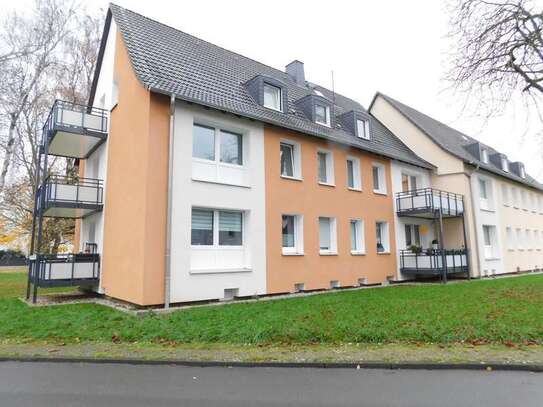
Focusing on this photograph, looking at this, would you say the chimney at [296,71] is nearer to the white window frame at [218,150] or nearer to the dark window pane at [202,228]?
the white window frame at [218,150]

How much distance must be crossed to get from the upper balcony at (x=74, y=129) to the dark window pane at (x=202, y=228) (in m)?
5.10

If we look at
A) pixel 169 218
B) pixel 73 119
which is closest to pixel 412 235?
pixel 169 218

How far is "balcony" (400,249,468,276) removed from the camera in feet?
57.3

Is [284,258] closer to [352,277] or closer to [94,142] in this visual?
[352,277]

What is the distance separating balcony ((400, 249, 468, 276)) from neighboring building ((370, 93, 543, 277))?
7.64ft

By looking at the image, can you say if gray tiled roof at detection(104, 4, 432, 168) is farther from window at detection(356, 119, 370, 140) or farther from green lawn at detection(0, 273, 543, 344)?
green lawn at detection(0, 273, 543, 344)

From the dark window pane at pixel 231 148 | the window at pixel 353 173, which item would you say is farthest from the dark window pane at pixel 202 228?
the window at pixel 353 173

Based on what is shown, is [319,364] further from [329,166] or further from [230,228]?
[329,166]

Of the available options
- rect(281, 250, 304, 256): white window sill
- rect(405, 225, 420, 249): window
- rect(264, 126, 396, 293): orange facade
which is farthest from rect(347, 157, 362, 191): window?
rect(281, 250, 304, 256): white window sill

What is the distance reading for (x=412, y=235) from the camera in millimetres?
19938

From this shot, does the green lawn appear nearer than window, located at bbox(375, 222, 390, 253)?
Yes

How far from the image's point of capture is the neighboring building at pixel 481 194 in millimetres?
20375

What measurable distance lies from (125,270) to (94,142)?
597cm

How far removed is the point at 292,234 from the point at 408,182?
9.21 meters
